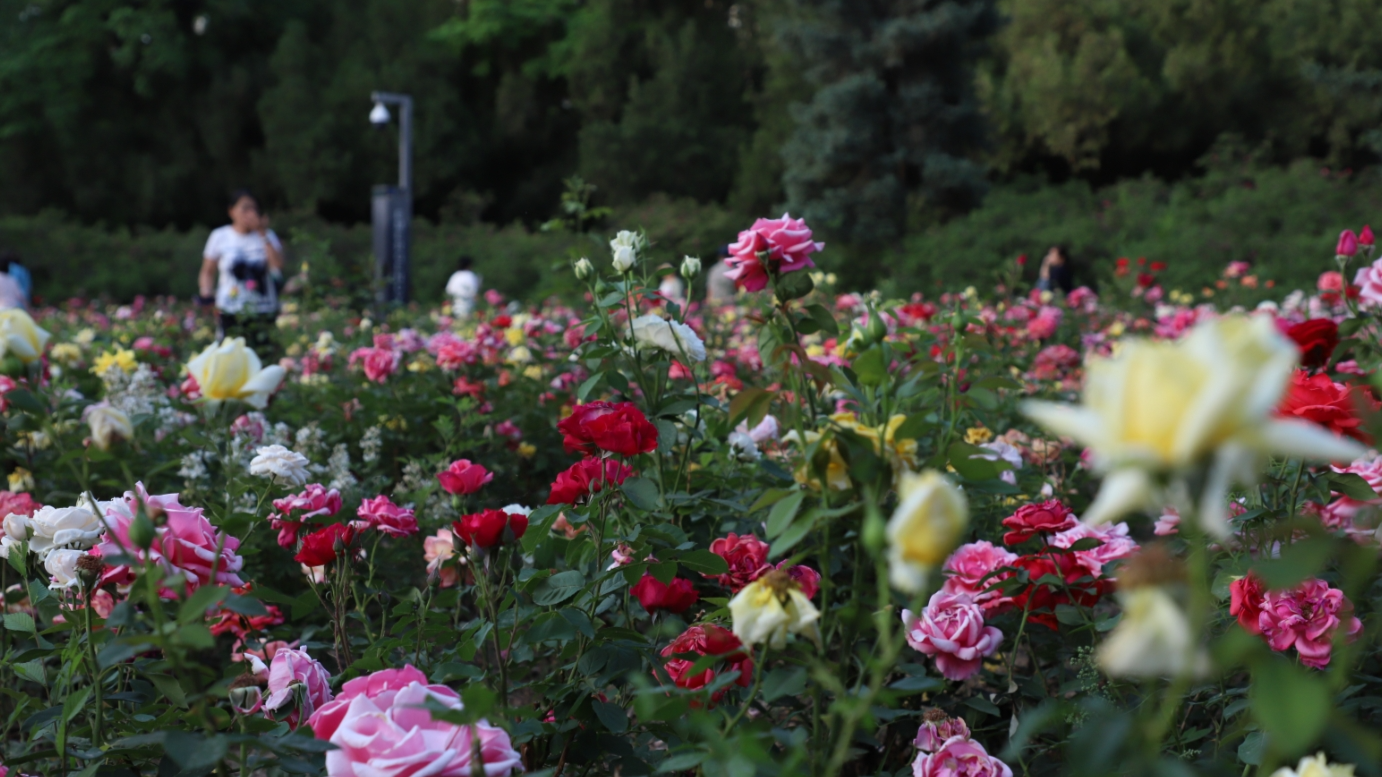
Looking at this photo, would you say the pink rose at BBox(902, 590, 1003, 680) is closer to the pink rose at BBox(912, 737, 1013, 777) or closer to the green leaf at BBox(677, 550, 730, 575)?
the pink rose at BBox(912, 737, 1013, 777)

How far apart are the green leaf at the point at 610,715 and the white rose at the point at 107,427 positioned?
548 millimetres

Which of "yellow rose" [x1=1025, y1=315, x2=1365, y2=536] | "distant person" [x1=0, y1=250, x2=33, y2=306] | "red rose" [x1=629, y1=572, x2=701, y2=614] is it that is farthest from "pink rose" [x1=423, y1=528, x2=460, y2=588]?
"distant person" [x1=0, y1=250, x2=33, y2=306]

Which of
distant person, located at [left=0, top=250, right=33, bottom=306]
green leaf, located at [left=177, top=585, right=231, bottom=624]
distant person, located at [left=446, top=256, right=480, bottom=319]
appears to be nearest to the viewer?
green leaf, located at [left=177, top=585, right=231, bottom=624]

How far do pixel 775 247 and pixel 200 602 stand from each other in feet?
2.38

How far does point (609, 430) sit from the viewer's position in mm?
1099

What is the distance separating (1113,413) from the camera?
0.44 meters

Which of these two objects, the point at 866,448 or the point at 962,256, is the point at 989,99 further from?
the point at 866,448

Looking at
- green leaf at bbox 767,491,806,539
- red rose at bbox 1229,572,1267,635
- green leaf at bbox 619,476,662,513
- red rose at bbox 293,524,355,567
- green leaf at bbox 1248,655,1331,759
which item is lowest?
red rose at bbox 1229,572,1267,635

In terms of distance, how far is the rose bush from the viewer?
47 cm

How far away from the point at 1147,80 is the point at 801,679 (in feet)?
58.5

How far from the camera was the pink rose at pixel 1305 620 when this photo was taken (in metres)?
1.08

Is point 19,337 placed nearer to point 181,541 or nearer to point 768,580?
point 181,541

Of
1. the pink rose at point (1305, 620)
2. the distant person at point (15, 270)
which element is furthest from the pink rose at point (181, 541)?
the distant person at point (15, 270)

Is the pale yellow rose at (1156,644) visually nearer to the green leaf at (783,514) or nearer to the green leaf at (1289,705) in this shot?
the green leaf at (1289,705)
